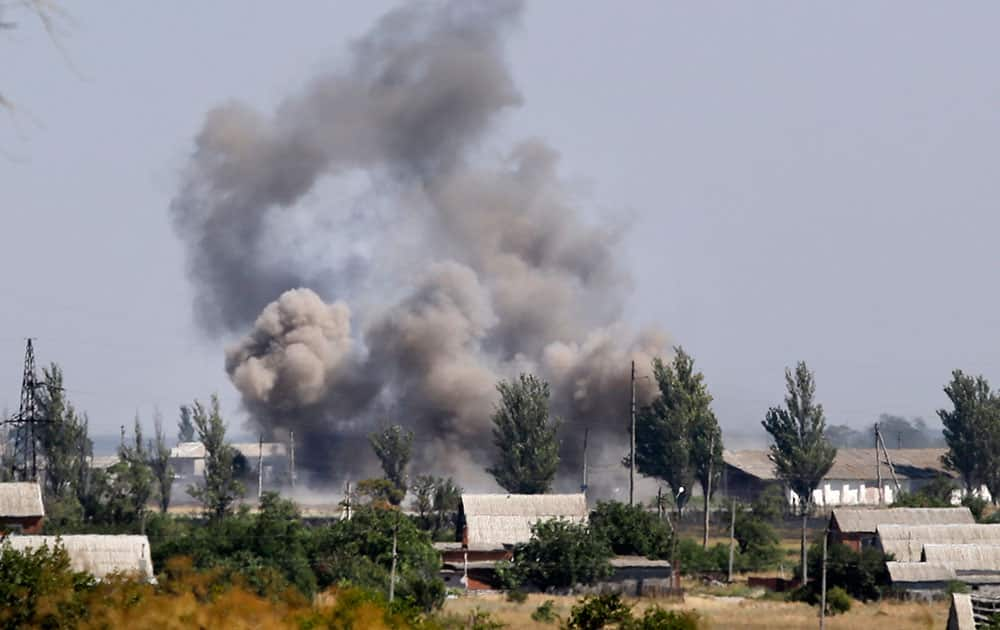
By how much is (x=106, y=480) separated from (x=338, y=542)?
23.4 metres

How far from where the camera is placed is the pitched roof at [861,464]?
350 feet

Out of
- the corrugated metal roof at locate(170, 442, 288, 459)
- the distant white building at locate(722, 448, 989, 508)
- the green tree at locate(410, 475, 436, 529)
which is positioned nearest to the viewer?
the green tree at locate(410, 475, 436, 529)

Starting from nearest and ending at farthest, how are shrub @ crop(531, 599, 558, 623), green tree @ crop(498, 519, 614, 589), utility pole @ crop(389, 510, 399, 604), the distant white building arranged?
shrub @ crop(531, 599, 558, 623) < utility pole @ crop(389, 510, 399, 604) < green tree @ crop(498, 519, 614, 589) < the distant white building

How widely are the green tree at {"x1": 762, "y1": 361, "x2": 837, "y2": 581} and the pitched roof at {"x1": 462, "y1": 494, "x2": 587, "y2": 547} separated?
26.7 meters

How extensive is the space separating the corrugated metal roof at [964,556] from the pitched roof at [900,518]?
8.42 meters

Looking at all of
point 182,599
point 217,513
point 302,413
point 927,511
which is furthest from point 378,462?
point 182,599

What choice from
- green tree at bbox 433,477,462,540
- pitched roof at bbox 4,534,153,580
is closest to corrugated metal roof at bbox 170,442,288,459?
green tree at bbox 433,477,462,540

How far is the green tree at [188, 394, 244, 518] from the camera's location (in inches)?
3219

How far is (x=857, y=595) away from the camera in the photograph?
5956 cm

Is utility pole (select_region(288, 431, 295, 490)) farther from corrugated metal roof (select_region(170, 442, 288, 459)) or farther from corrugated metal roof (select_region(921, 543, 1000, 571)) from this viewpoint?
corrugated metal roof (select_region(921, 543, 1000, 571))

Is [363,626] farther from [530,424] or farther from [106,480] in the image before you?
→ [530,424]

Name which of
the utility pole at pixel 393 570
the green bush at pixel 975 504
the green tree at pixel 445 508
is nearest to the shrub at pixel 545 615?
the utility pole at pixel 393 570

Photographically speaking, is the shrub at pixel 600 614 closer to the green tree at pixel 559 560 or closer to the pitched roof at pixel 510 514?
the green tree at pixel 559 560

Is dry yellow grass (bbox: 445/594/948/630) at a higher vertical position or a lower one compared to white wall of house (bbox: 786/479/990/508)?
lower
